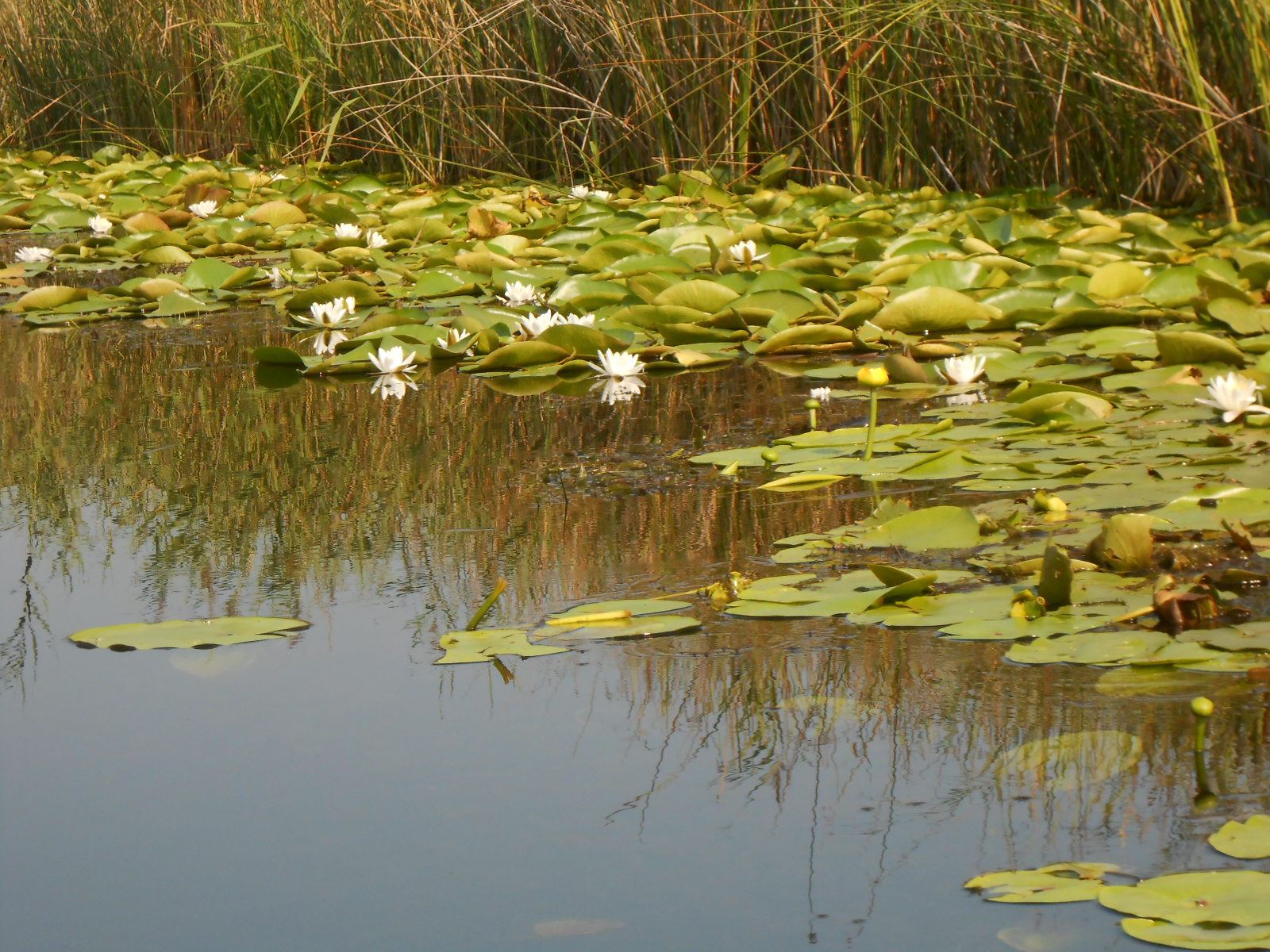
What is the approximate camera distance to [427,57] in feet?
20.5

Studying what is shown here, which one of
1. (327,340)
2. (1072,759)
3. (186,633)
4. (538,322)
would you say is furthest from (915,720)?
(327,340)

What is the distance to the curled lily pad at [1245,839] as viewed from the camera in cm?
100

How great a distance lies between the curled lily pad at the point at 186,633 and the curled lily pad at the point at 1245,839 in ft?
3.15

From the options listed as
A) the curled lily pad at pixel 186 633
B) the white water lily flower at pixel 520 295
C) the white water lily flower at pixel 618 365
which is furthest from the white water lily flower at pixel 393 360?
the curled lily pad at pixel 186 633

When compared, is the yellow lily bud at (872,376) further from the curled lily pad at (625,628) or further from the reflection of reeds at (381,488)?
the curled lily pad at (625,628)

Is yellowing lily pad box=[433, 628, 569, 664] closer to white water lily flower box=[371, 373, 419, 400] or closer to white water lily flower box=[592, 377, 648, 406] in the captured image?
white water lily flower box=[592, 377, 648, 406]

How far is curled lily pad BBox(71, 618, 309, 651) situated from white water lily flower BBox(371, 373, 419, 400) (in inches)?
52.1

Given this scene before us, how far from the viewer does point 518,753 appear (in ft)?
4.13

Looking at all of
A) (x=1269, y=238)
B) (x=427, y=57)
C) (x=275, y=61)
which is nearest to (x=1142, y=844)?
(x=1269, y=238)

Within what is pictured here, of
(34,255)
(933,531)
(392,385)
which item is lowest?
(933,531)

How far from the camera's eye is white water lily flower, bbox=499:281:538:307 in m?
3.73

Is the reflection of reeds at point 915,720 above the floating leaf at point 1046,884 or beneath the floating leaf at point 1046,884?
above

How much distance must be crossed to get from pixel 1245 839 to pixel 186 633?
1.06m

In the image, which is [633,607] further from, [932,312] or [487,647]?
[932,312]
